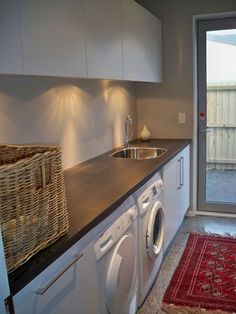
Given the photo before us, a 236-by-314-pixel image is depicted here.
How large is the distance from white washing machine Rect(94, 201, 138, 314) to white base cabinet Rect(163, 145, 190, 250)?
853 mm

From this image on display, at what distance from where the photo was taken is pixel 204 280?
2568 millimetres

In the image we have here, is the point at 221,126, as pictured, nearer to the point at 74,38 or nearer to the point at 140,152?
the point at 140,152

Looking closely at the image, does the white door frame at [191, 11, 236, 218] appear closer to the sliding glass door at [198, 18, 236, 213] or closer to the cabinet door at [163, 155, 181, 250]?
the sliding glass door at [198, 18, 236, 213]

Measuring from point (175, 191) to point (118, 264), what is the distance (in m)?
1.53

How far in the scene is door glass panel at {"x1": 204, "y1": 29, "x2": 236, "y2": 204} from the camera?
3.61m

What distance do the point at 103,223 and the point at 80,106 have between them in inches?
50.8

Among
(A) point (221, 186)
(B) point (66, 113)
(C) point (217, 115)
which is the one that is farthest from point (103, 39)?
(A) point (221, 186)

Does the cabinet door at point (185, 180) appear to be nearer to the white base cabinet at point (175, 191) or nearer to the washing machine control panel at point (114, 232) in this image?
the white base cabinet at point (175, 191)

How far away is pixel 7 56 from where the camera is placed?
1385mm

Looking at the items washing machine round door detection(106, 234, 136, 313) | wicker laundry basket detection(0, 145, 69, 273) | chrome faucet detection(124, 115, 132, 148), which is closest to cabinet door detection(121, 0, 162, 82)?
chrome faucet detection(124, 115, 132, 148)

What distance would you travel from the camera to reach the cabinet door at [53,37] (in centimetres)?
148

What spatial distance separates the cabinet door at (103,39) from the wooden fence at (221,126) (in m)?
1.62

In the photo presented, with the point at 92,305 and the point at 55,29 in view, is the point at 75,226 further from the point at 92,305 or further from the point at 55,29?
the point at 55,29

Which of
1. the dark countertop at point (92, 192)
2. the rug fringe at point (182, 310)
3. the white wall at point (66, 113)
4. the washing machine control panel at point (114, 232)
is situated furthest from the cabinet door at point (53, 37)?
the rug fringe at point (182, 310)
